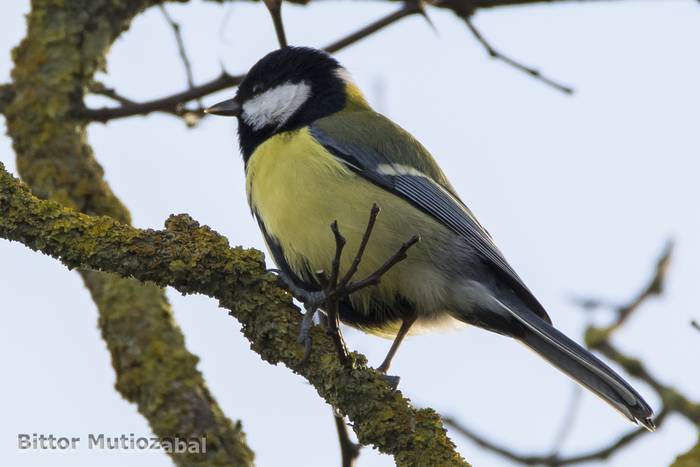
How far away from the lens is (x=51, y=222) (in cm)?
324

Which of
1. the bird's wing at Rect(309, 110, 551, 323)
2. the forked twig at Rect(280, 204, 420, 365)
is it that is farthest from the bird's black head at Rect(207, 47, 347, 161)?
the forked twig at Rect(280, 204, 420, 365)

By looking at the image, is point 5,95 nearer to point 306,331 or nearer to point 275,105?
point 275,105

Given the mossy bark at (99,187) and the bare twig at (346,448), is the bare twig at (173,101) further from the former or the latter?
the bare twig at (346,448)

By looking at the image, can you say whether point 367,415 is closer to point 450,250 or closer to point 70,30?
point 450,250

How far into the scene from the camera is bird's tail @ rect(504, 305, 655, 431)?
151 inches

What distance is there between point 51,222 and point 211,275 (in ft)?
1.69

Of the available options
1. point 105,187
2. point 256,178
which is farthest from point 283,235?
point 105,187

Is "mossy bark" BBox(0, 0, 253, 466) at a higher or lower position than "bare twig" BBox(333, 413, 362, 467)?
higher

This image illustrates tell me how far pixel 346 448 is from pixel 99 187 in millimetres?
1847

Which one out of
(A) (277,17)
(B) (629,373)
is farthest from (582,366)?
(A) (277,17)

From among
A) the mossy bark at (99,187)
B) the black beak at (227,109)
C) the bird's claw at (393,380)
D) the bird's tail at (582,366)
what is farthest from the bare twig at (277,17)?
A: the bird's claw at (393,380)

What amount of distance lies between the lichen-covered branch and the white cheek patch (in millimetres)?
1525

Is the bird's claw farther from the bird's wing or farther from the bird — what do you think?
the bird's wing

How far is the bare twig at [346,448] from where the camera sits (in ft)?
11.6
